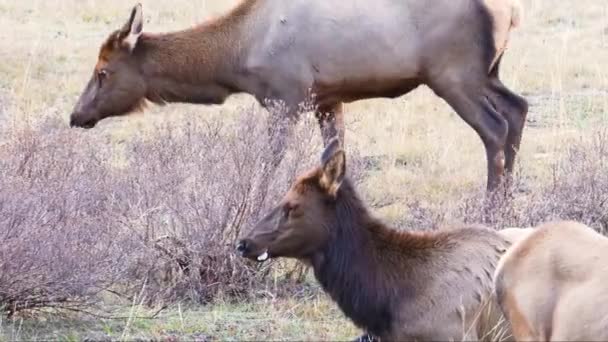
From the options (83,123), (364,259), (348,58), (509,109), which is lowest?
(83,123)

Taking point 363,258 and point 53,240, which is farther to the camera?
point 53,240

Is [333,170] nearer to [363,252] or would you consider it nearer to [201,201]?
[363,252]

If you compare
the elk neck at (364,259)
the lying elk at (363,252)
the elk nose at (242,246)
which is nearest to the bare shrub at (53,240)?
the elk nose at (242,246)

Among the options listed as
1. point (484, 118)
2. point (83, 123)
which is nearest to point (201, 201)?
point (83, 123)

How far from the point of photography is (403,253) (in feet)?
26.2

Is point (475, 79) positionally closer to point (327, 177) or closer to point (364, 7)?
point (364, 7)

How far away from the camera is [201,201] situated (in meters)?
9.50

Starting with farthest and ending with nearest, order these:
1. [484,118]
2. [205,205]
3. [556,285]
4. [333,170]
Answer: [484,118], [205,205], [333,170], [556,285]

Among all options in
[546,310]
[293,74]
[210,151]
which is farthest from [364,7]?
[546,310]

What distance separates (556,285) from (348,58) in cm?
531

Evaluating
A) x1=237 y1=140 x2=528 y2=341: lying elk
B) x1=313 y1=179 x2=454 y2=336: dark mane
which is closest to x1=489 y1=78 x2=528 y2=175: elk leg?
x1=237 y1=140 x2=528 y2=341: lying elk

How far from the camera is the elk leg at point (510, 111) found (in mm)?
12320

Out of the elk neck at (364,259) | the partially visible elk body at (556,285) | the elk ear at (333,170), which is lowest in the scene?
the elk neck at (364,259)

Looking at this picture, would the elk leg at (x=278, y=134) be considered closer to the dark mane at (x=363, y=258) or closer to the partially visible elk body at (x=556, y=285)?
the dark mane at (x=363, y=258)
